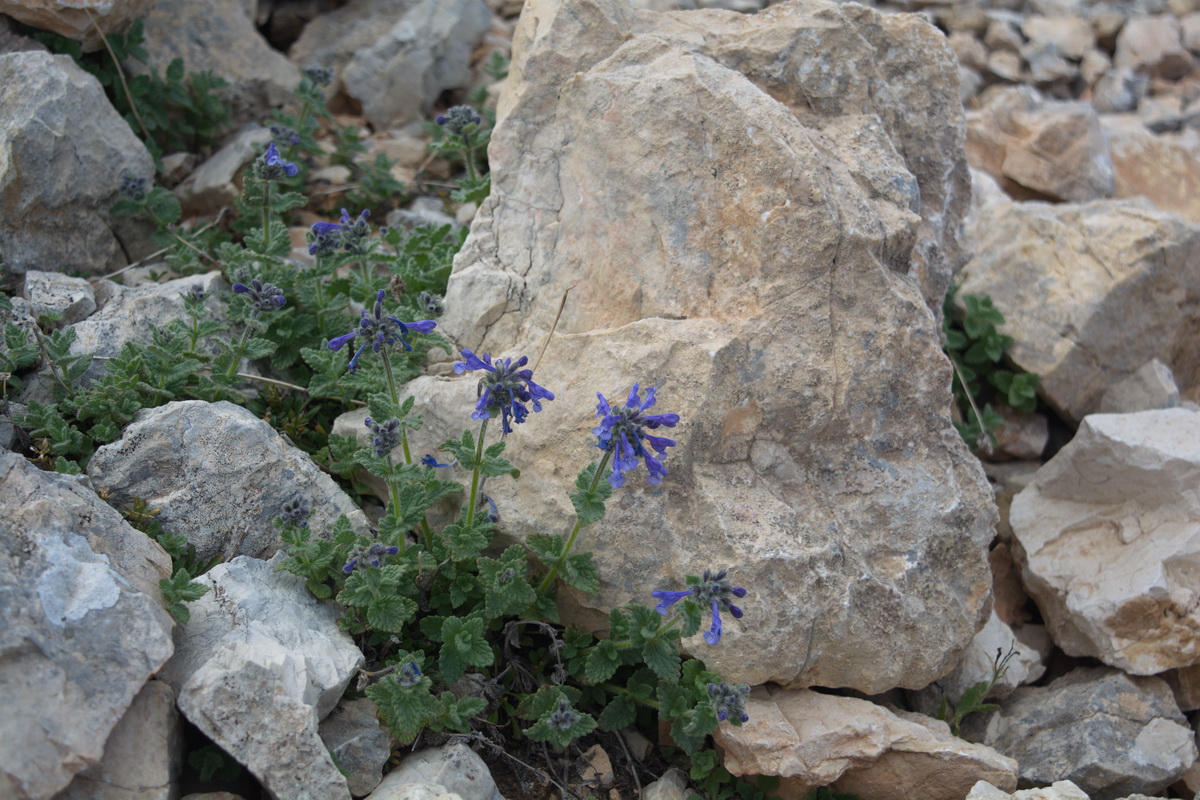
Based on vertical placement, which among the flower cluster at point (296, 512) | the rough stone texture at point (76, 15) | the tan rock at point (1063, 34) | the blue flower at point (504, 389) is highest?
the rough stone texture at point (76, 15)

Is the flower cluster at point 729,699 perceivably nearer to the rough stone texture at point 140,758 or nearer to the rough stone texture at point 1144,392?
the rough stone texture at point 140,758

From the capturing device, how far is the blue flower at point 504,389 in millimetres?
3967

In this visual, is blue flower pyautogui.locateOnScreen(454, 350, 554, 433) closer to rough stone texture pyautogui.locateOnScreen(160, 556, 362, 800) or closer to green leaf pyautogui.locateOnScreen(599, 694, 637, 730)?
rough stone texture pyautogui.locateOnScreen(160, 556, 362, 800)

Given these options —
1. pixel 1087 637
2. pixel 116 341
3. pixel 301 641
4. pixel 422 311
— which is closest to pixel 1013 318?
pixel 1087 637

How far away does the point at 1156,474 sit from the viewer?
5.38 meters

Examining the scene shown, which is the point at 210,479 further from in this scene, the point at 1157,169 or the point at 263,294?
the point at 1157,169

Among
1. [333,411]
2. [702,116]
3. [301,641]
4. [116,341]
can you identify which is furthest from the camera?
[333,411]

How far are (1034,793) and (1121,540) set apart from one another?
1957mm

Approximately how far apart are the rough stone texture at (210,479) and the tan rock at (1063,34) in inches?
384

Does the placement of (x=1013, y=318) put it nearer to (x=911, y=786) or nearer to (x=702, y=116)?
(x=702, y=116)

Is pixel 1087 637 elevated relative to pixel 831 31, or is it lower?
lower

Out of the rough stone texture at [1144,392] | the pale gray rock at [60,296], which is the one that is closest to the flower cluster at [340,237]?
the pale gray rock at [60,296]

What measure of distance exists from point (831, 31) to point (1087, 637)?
3.54 meters

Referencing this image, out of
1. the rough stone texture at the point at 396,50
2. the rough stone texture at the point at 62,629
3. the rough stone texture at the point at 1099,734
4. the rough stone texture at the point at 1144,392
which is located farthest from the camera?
the rough stone texture at the point at 396,50
